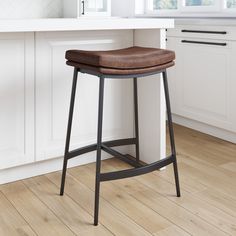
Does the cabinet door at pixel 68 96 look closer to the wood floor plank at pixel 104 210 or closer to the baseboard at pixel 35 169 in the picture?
the baseboard at pixel 35 169

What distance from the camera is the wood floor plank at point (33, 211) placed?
1735 millimetres

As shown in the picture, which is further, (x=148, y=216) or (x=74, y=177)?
(x=74, y=177)

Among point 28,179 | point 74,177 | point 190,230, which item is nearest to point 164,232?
point 190,230

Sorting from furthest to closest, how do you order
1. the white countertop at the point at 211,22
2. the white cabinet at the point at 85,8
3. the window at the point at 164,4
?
the window at the point at 164,4 < the white countertop at the point at 211,22 < the white cabinet at the point at 85,8

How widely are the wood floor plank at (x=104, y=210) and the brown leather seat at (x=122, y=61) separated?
666 millimetres

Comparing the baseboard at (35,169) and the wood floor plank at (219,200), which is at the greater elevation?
the baseboard at (35,169)

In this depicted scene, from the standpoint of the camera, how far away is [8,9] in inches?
97.9

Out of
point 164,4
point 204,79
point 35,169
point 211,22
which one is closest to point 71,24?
point 35,169

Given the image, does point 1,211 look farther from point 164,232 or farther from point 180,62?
point 180,62

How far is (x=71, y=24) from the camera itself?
1932 millimetres

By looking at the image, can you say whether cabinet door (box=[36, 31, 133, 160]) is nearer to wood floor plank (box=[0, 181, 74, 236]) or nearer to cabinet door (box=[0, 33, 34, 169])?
cabinet door (box=[0, 33, 34, 169])

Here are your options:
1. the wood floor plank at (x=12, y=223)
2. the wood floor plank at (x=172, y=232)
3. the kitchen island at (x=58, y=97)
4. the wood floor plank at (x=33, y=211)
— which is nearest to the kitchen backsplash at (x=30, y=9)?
the kitchen island at (x=58, y=97)

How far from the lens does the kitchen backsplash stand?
2.48m

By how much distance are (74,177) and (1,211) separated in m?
0.52
